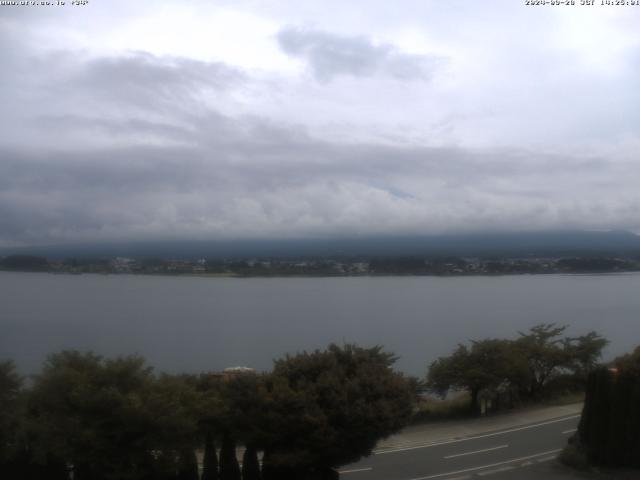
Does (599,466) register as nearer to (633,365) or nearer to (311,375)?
(633,365)

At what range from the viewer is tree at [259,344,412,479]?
42.3ft

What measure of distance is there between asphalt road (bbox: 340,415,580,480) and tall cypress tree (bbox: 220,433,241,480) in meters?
3.33

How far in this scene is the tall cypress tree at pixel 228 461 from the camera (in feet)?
43.5

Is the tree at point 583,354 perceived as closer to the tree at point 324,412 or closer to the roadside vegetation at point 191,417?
the roadside vegetation at point 191,417

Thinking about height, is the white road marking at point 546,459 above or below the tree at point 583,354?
below

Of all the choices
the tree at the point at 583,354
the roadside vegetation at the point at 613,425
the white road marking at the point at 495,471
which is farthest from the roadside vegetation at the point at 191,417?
the tree at the point at 583,354

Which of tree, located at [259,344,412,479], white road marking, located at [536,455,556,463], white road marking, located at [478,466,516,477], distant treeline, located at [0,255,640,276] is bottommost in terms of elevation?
white road marking, located at [536,455,556,463]

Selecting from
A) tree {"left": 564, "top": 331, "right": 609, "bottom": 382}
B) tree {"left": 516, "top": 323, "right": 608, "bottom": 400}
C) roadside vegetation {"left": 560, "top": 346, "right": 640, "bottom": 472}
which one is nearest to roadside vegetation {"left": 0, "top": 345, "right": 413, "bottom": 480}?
roadside vegetation {"left": 560, "top": 346, "right": 640, "bottom": 472}

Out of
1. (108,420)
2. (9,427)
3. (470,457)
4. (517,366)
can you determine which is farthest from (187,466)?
(517,366)

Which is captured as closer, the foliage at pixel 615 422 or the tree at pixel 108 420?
the tree at pixel 108 420

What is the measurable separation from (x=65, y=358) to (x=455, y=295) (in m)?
74.4

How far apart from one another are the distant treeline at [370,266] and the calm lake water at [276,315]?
2.97 meters

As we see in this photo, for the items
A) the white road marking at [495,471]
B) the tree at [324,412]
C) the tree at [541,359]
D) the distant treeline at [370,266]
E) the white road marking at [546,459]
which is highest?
the distant treeline at [370,266]

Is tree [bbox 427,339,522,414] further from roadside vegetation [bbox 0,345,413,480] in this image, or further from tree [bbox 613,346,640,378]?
roadside vegetation [bbox 0,345,413,480]
